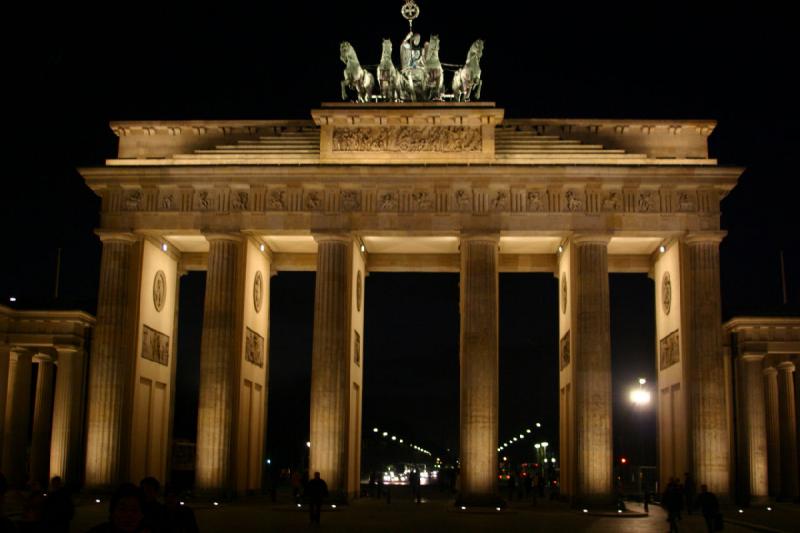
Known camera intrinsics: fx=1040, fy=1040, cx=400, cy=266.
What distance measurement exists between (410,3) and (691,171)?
1460cm

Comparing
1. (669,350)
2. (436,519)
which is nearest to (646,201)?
(669,350)

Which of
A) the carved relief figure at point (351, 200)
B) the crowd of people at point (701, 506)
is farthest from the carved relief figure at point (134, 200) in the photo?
the crowd of people at point (701, 506)

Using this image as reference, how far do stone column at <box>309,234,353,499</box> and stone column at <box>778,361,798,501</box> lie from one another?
2284 centimetres

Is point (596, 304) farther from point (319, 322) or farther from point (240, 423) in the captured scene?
point (240, 423)

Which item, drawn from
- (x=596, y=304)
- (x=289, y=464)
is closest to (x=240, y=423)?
(x=596, y=304)

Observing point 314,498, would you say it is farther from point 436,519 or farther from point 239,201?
point 239,201

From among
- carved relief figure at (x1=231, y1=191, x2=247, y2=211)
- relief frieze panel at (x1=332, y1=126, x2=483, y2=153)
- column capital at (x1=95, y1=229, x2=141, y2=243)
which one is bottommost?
column capital at (x1=95, y1=229, x2=141, y2=243)

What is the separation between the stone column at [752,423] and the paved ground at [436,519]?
2023 mm

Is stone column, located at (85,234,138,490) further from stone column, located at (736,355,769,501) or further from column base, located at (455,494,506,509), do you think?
stone column, located at (736,355,769,501)

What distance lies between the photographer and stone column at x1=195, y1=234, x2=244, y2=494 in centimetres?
4306

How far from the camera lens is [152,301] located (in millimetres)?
47000

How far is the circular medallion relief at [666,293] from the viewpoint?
153 ft

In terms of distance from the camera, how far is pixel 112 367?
144 ft

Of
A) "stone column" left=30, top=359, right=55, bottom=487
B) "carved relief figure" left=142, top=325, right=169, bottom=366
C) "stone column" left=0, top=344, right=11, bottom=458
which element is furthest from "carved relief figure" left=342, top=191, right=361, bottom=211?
"stone column" left=30, top=359, right=55, bottom=487
